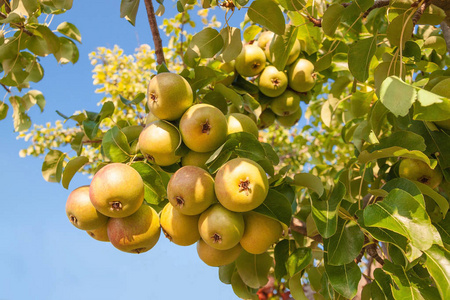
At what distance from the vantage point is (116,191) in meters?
1.45

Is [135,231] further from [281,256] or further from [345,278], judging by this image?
[345,278]

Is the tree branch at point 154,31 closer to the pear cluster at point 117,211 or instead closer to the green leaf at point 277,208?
the pear cluster at point 117,211

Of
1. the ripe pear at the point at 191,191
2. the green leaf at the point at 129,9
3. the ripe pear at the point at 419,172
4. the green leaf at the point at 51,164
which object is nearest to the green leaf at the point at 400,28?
the ripe pear at the point at 419,172

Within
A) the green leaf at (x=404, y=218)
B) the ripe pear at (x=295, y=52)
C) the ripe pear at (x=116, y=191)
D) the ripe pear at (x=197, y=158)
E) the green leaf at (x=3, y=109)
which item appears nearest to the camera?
the green leaf at (x=404, y=218)

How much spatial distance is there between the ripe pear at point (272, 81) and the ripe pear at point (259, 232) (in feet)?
3.69

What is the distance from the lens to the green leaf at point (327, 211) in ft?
5.05

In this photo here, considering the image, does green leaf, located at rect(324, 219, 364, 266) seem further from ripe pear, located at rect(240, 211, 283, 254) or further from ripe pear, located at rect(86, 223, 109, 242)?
ripe pear, located at rect(86, 223, 109, 242)

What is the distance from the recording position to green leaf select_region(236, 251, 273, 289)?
193 centimetres

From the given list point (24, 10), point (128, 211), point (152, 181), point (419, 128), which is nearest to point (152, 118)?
point (152, 181)

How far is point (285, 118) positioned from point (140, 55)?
13.6 ft

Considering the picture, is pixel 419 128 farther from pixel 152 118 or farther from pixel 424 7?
pixel 152 118

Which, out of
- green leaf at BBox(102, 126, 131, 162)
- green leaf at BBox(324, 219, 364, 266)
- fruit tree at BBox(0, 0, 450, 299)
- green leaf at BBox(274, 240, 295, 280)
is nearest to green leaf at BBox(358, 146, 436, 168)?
fruit tree at BBox(0, 0, 450, 299)

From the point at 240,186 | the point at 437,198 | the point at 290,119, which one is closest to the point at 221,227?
the point at 240,186

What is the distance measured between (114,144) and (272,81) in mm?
1196
